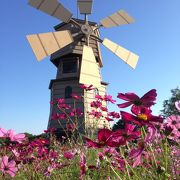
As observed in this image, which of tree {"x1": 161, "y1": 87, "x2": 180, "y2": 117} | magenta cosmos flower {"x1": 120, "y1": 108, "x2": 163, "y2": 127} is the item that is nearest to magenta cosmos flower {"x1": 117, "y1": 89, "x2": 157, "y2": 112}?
magenta cosmos flower {"x1": 120, "y1": 108, "x2": 163, "y2": 127}

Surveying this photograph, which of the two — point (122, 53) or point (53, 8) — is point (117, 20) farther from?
point (53, 8)

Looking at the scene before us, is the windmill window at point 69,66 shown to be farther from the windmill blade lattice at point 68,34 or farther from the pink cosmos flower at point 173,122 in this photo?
the pink cosmos flower at point 173,122

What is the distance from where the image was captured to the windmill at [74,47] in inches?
524

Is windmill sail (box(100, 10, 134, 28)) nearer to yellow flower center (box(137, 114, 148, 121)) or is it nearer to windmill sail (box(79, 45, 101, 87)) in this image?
windmill sail (box(79, 45, 101, 87))

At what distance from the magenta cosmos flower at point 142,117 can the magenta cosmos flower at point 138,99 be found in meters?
0.04

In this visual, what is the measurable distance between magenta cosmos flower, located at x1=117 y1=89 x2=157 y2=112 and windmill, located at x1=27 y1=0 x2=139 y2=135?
34.8 feet

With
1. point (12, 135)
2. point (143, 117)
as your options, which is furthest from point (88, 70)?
point (143, 117)

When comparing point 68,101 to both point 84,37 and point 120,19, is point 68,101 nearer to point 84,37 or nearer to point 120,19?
point 84,37

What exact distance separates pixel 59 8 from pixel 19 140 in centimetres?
1350

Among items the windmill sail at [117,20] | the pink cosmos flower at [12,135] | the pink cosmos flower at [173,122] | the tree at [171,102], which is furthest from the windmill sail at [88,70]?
the tree at [171,102]

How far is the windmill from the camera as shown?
43.7ft

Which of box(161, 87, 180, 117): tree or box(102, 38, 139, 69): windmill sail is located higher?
box(161, 87, 180, 117): tree

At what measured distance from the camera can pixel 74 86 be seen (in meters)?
16.6

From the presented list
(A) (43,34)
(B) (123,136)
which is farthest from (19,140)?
(A) (43,34)
